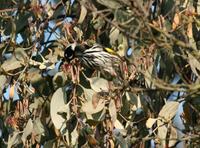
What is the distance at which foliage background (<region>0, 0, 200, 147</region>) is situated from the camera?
10.3 ft

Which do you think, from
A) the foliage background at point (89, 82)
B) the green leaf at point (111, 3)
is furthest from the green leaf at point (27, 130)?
the green leaf at point (111, 3)

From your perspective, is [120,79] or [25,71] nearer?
[120,79]

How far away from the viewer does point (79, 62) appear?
333 cm

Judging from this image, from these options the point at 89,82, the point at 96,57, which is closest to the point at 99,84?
the point at 89,82

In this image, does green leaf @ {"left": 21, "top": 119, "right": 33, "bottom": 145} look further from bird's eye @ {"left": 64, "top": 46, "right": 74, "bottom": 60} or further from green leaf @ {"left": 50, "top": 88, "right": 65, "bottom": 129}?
bird's eye @ {"left": 64, "top": 46, "right": 74, "bottom": 60}

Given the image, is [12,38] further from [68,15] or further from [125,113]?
[125,113]

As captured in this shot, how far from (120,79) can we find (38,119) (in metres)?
0.31

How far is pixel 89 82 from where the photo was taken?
328cm

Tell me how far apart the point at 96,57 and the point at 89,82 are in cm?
20

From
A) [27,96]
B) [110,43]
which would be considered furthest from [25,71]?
[110,43]

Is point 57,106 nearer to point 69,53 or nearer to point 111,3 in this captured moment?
point 69,53

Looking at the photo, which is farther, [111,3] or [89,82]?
[89,82]

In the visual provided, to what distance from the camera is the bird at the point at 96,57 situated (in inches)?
129

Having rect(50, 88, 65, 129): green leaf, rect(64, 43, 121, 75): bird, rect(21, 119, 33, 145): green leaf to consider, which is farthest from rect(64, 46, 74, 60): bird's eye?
rect(21, 119, 33, 145): green leaf
